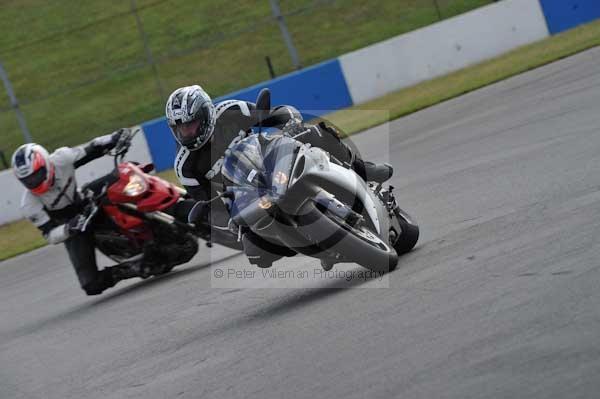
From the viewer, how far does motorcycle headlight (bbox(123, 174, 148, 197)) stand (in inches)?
437

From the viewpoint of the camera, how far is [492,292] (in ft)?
19.7

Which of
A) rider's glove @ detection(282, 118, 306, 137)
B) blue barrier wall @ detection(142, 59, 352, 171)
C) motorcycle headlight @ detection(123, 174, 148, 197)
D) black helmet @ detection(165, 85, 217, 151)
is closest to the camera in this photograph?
Answer: rider's glove @ detection(282, 118, 306, 137)

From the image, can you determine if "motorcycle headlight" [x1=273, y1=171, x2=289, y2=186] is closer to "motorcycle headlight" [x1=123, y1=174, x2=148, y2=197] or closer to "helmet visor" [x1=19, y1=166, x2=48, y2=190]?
"motorcycle headlight" [x1=123, y1=174, x2=148, y2=197]

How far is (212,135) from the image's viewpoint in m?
8.23

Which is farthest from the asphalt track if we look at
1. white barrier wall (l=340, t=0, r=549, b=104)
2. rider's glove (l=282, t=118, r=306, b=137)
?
white barrier wall (l=340, t=0, r=549, b=104)

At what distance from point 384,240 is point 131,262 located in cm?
443

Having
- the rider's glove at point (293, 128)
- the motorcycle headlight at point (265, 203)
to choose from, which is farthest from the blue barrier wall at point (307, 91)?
the motorcycle headlight at point (265, 203)

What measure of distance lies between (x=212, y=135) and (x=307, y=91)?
43.4ft

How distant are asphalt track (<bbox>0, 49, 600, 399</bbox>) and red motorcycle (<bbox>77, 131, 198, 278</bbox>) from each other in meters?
0.24

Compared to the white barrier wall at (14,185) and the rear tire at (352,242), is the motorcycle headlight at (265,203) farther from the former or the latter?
the white barrier wall at (14,185)

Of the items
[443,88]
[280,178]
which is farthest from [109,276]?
[443,88]

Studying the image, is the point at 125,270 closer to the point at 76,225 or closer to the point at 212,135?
the point at 76,225

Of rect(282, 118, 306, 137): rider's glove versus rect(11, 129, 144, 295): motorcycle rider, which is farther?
rect(11, 129, 144, 295): motorcycle rider

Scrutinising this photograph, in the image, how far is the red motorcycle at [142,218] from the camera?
11125mm
